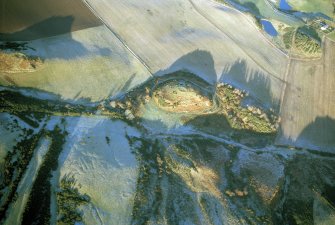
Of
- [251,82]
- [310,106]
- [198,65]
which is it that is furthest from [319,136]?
[198,65]

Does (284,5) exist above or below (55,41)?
above

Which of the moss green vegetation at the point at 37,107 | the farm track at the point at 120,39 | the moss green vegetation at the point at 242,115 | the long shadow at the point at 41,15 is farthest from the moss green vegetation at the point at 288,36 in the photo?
the moss green vegetation at the point at 37,107

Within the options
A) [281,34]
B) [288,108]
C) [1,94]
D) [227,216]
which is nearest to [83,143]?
[1,94]

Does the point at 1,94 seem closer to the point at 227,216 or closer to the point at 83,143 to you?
the point at 83,143

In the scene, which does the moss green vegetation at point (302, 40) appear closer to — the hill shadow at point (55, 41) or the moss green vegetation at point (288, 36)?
the moss green vegetation at point (288, 36)

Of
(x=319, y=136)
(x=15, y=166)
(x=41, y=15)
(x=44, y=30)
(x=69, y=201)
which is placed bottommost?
(x=69, y=201)

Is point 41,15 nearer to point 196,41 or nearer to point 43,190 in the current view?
point 196,41
